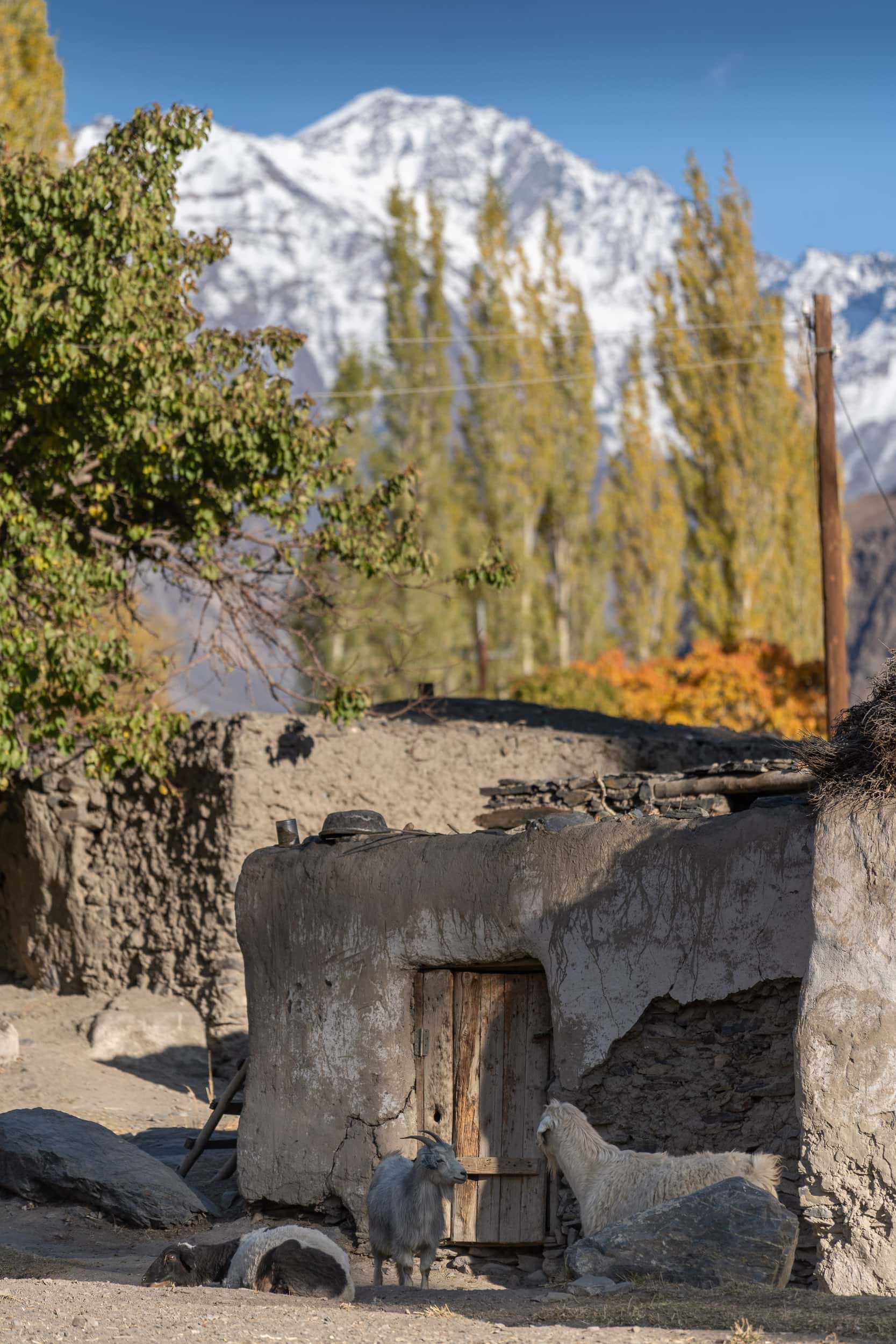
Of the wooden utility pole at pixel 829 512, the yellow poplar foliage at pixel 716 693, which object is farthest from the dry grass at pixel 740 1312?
the yellow poplar foliage at pixel 716 693

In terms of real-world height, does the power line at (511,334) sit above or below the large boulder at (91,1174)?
above

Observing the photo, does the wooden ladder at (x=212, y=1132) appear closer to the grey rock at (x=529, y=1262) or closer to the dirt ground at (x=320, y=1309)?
the dirt ground at (x=320, y=1309)

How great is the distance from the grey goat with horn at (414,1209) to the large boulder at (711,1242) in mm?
1236

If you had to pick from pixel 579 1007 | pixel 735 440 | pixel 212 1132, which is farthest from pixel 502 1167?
pixel 735 440

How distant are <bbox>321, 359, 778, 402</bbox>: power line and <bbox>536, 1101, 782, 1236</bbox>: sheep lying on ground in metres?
24.0

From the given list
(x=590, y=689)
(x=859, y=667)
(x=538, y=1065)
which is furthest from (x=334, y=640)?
(x=859, y=667)

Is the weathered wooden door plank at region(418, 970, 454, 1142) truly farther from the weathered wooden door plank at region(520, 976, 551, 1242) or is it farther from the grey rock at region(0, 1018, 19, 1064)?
the grey rock at region(0, 1018, 19, 1064)

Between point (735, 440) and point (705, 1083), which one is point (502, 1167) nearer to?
point (705, 1083)

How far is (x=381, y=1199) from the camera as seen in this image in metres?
7.80

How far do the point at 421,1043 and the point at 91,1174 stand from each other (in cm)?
268

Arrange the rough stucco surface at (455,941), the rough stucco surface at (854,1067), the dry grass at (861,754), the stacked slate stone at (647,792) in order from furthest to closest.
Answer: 1. the stacked slate stone at (647,792)
2. the rough stucco surface at (455,941)
3. the dry grass at (861,754)
4. the rough stucco surface at (854,1067)

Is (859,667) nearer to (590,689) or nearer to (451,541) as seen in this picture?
(451,541)

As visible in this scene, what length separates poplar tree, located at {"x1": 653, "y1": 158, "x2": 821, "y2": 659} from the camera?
98.8 feet

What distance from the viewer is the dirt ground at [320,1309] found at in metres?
5.41
